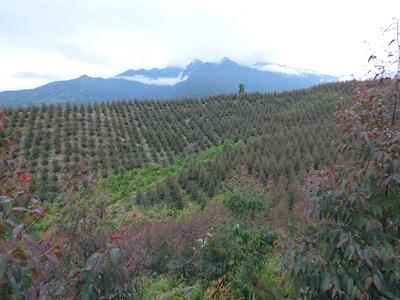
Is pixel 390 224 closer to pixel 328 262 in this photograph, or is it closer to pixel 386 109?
pixel 328 262

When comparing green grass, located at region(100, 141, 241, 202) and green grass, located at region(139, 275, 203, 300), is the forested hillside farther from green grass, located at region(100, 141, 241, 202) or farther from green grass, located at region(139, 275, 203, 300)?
green grass, located at region(100, 141, 241, 202)

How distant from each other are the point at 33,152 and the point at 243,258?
15606mm

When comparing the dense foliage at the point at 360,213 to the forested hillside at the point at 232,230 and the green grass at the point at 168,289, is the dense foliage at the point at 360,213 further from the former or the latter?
the green grass at the point at 168,289

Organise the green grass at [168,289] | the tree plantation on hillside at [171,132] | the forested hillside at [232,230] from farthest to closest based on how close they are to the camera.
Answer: the tree plantation on hillside at [171,132] → the green grass at [168,289] → the forested hillside at [232,230]

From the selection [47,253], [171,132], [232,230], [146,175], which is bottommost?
[146,175]

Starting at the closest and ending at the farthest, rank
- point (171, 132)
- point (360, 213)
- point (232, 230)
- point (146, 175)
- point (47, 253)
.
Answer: point (47, 253) < point (360, 213) < point (232, 230) < point (146, 175) < point (171, 132)

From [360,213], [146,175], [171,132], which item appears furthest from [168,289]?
[171,132]

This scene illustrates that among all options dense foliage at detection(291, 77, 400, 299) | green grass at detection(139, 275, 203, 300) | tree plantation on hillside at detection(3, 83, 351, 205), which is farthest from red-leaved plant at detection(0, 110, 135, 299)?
tree plantation on hillside at detection(3, 83, 351, 205)

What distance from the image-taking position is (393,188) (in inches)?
114

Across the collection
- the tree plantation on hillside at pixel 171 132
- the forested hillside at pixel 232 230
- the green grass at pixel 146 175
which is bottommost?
the green grass at pixel 146 175

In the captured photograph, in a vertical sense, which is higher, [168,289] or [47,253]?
[47,253]

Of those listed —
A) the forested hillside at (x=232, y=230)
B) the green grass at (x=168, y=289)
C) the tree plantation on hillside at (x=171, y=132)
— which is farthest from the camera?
the tree plantation on hillside at (x=171, y=132)

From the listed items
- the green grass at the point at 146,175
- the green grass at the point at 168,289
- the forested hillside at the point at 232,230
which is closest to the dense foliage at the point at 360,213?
the forested hillside at the point at 232,230

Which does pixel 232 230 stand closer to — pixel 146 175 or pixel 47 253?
pixel 47 253
